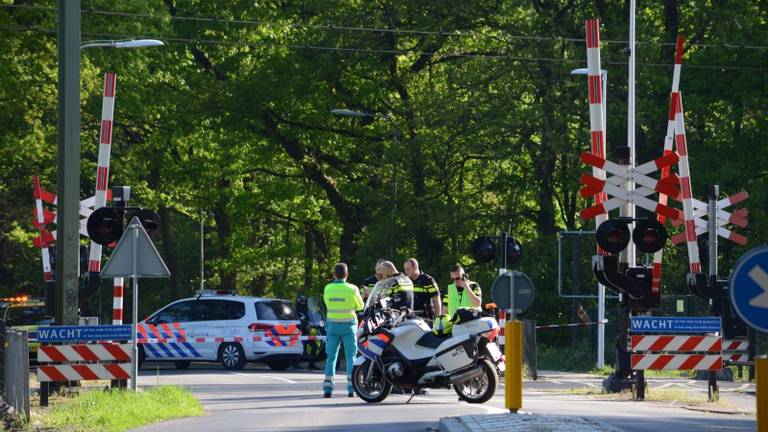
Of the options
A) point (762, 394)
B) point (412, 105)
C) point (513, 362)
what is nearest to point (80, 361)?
point (513, 362)

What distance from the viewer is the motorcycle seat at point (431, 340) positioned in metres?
18.6

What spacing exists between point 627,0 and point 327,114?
9.63 metres

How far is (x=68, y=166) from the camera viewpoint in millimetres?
18203

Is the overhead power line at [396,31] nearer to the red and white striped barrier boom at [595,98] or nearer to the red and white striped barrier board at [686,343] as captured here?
the red and white striped barrier boom at [595,98]

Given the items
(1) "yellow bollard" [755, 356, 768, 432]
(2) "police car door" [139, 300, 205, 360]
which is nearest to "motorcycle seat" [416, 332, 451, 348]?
(1) "yellow bollard" [755, 356, 768, 432]

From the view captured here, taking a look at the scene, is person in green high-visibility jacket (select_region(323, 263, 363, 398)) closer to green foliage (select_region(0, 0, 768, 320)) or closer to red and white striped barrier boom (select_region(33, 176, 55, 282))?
red and white striped barrier boom (select_region(33, 176, 55, 282))

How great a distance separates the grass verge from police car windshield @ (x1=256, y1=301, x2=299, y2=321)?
12.6 meters

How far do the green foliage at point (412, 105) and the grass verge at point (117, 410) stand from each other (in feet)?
50.6

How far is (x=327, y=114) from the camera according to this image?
44344 mm

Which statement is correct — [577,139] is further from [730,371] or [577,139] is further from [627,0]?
[730,371]

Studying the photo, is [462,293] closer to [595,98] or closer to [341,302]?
[341,302]

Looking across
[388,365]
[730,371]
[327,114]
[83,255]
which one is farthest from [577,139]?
[388,365]

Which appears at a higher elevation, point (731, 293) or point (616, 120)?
point (616, 120)

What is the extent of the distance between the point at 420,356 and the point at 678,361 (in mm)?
3261
